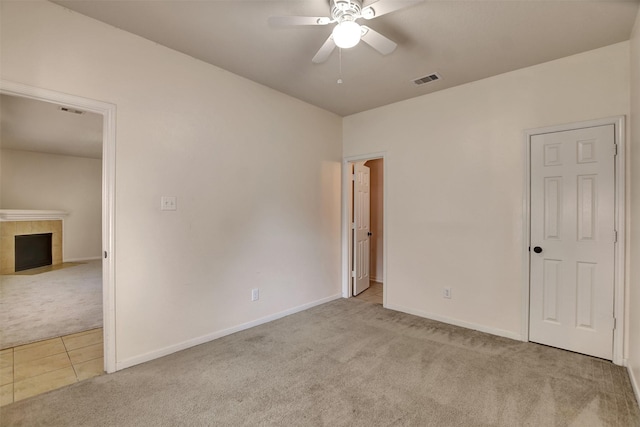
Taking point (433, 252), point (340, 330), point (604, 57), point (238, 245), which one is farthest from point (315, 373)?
point (604, 57)

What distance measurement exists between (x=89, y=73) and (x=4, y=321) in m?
3.10

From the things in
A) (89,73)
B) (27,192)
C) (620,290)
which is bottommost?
(620,290)

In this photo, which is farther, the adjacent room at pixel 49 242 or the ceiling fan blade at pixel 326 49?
the adjacent room at pixel 49 242

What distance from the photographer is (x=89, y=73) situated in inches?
86.4

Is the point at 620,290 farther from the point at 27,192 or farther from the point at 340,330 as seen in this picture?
the point at 27,192

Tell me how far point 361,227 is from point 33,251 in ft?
24.2

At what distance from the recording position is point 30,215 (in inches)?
257

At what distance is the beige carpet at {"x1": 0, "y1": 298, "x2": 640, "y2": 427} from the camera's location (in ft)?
5.88

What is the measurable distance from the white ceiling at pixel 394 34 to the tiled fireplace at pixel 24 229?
6.57 meters

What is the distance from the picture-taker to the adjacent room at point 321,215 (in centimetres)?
198

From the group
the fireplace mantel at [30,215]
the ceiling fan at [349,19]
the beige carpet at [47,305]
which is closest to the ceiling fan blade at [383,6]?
the ceiling fan at [349,19]

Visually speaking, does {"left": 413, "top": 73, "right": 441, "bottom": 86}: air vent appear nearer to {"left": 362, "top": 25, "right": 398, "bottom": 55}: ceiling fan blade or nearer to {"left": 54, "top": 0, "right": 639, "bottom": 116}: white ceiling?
{"left": 54, "top": 0, "right": 639, "bottom": 116}: white ceiling

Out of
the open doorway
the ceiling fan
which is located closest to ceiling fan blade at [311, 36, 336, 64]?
the ceiling fan

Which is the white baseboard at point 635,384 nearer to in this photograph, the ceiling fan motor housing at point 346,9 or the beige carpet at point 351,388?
the beige carpet at point 351,388
